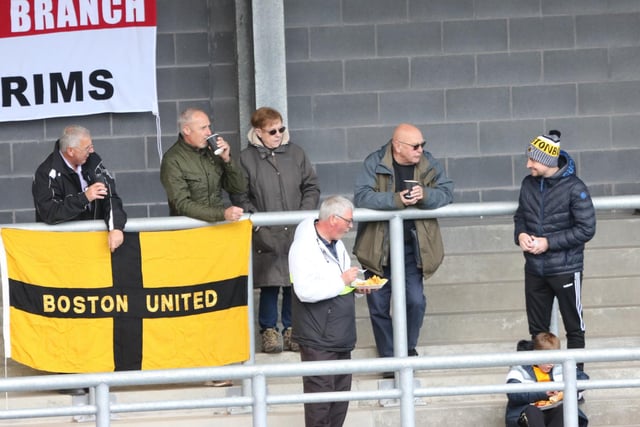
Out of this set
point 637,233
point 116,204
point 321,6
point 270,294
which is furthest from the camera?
point 321,6

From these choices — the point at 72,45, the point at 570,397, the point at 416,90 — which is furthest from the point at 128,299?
the point at 416,90

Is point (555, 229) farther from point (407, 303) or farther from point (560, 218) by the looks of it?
point (407, 303)

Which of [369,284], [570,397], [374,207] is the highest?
[374,207]

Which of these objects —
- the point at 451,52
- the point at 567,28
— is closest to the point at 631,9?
the point at 567,28

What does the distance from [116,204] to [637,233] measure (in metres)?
4.19

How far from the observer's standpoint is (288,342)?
8773mm

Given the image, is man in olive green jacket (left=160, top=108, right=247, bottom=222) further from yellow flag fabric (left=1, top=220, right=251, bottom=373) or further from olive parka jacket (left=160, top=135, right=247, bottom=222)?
yellow flag fabric (left=1, top=220, right=251, bottom=373)

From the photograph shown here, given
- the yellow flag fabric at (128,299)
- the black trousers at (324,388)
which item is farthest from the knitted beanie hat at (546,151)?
the yellow flag fabric at (128,299)

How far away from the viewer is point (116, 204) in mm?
8180

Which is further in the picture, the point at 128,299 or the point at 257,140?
the point at 257,140

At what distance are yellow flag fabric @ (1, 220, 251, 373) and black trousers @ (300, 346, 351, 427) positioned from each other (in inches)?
30.7

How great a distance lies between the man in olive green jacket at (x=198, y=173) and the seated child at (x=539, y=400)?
1.84 meters

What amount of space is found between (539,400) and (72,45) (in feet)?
15.6

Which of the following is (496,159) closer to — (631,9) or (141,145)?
(631,9)
